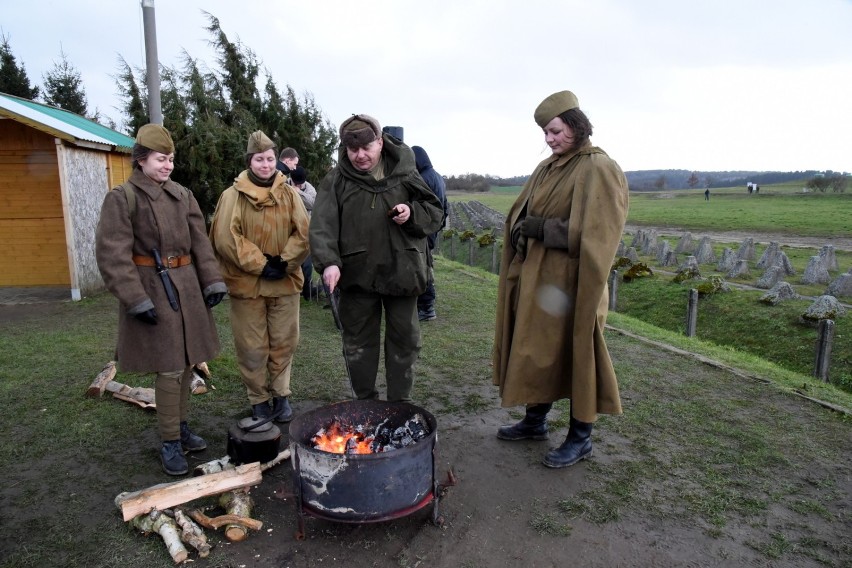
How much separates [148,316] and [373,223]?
150 centimetres

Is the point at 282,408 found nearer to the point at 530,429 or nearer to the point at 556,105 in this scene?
the point at 530,429

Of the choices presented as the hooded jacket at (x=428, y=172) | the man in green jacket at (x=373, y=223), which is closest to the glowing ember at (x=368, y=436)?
the man in green jacket at (x=373, y=223)

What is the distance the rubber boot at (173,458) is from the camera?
12.7ft

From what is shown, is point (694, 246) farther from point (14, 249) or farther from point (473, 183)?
point (473, 183)

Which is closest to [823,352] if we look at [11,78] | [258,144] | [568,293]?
[568,293]

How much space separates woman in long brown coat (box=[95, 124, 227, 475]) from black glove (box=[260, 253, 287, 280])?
343mm

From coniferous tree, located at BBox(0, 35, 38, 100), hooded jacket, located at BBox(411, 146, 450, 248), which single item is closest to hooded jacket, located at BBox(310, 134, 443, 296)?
hooded jacket, located at BBox(411, 146, 450, 248)

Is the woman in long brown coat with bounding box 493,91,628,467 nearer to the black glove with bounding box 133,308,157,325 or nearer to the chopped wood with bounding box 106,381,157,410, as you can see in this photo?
the black glove with bounding box 133,308,157,325

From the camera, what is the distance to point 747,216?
117 ft

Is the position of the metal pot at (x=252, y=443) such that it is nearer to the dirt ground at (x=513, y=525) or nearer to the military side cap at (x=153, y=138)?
the dirt ground at (x=513, y=525)

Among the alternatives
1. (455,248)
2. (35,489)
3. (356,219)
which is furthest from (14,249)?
(455,248)

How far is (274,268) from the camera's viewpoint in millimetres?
4281

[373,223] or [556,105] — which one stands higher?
[556,105]

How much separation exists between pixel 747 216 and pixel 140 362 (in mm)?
38359
